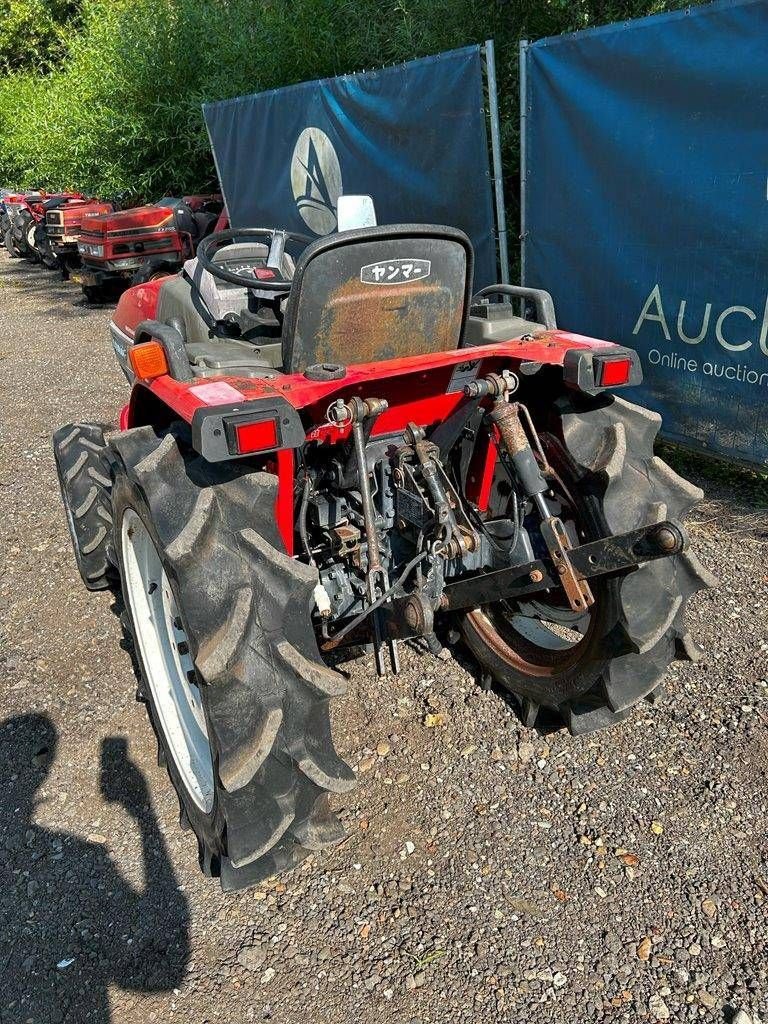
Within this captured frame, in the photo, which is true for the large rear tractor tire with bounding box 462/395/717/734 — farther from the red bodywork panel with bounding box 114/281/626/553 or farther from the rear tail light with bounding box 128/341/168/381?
the rear tail light with bounding box 128/341/168/381

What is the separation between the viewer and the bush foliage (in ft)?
23.9

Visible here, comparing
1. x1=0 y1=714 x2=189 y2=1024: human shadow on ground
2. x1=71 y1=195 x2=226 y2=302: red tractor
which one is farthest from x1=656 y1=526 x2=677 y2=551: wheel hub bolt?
x1=71 y1=195 x2=226 y2=302: red tractor

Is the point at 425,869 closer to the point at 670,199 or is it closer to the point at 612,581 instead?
the point at 612,581

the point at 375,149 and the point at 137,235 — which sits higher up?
the point at 375,149

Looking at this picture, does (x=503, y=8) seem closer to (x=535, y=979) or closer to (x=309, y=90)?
(x=309, y=90)

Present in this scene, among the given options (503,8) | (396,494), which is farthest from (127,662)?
(503,8)

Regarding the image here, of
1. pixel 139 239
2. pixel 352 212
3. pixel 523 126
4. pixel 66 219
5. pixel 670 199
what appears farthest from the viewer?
pixel 66 219

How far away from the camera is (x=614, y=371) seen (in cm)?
248

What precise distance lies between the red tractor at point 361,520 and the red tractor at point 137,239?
8.70m

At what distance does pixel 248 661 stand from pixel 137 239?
33.6ft

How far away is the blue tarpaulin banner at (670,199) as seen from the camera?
13.2 ft

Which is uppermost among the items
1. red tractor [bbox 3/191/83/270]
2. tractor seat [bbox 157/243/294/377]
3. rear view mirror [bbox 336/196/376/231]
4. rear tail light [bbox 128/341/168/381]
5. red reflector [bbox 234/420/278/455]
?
rear view mirror [bbox 336/196/376/231]

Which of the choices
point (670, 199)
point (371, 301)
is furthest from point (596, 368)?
point (670, 199)

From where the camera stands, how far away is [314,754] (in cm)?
221
